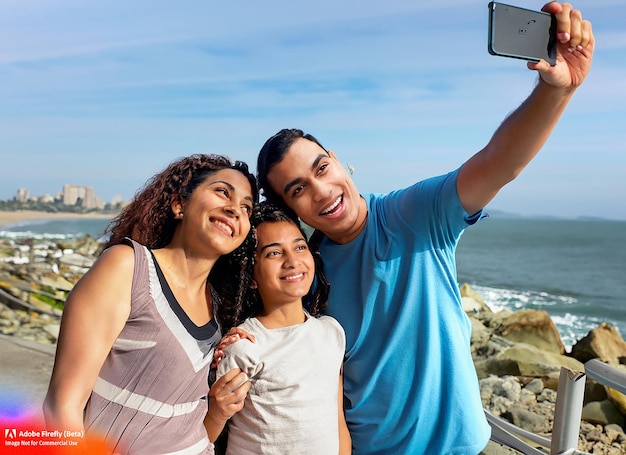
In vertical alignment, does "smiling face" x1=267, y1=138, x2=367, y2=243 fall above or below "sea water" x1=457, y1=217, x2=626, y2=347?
above

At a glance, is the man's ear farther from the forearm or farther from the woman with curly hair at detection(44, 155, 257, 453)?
the forearm

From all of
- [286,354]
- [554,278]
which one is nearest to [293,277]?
[286,354]

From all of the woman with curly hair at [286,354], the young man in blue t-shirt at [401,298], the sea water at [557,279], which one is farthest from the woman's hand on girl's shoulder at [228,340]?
the sea water at [557,279]

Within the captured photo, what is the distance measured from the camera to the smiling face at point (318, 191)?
2844mm

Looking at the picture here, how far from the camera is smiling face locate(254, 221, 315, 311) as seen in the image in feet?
9.17

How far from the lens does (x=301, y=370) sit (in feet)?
8.79

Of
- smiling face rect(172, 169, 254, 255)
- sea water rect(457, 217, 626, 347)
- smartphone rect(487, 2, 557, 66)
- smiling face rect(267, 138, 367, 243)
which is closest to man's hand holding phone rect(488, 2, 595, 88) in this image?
smartphone rect(487, 2, 557, 66)

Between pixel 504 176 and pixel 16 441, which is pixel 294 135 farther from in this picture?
pixel 16 441

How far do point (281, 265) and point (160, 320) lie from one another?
612mm

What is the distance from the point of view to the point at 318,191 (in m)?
2.86

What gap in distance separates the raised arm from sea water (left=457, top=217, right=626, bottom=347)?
1744 cm

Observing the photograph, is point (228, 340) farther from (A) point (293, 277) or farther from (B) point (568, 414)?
(B) point (568, 414)

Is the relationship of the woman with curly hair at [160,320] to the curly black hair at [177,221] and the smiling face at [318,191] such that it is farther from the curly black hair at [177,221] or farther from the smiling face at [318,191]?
the smiling face at [318,191]

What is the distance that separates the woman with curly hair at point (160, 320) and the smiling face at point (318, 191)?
17cm
